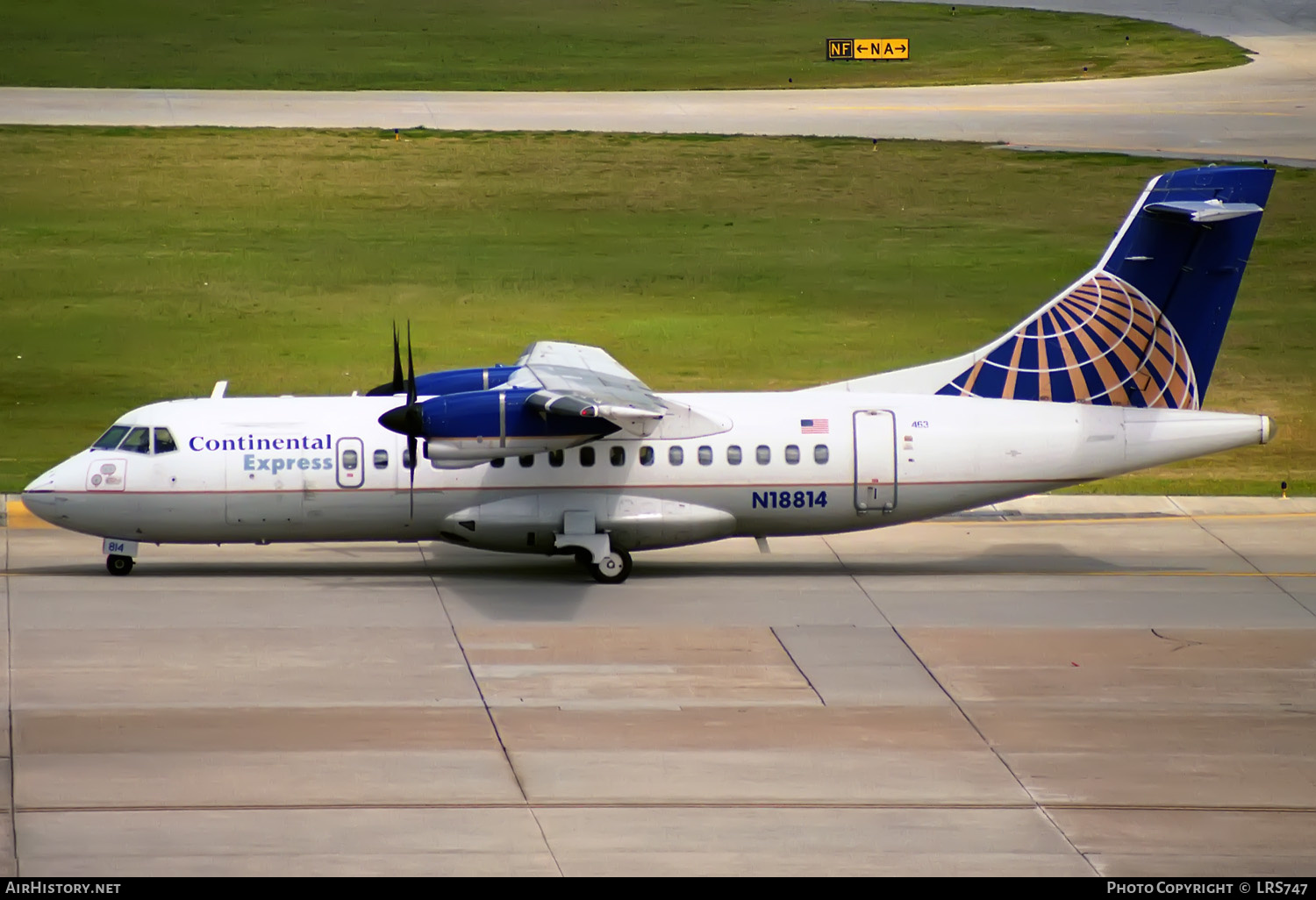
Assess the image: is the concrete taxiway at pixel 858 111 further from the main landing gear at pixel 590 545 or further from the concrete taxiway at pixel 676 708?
the main landing gear at pixel 590 545

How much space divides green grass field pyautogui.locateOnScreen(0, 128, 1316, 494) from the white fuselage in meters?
7.76

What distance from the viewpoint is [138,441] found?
29.2m

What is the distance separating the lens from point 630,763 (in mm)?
22016

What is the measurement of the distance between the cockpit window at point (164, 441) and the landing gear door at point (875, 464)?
33.2 ft

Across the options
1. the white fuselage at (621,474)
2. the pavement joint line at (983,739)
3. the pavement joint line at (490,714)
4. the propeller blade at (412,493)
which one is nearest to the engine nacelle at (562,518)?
the white fuselage at (621,474)

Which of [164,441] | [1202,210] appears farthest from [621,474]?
[1202,210]

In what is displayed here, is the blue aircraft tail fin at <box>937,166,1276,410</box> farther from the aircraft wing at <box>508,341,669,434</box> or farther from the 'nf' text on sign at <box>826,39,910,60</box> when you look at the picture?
the 'nf' text on sign at <box>826,39,910,60</box>

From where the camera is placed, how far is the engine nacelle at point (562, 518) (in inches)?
1145

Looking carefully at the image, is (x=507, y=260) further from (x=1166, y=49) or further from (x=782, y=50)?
(x=1166, y=49)

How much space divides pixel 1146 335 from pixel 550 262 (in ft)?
87.2

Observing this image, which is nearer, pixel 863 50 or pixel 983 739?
pixel 983 739

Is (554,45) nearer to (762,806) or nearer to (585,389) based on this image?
(585,389)
